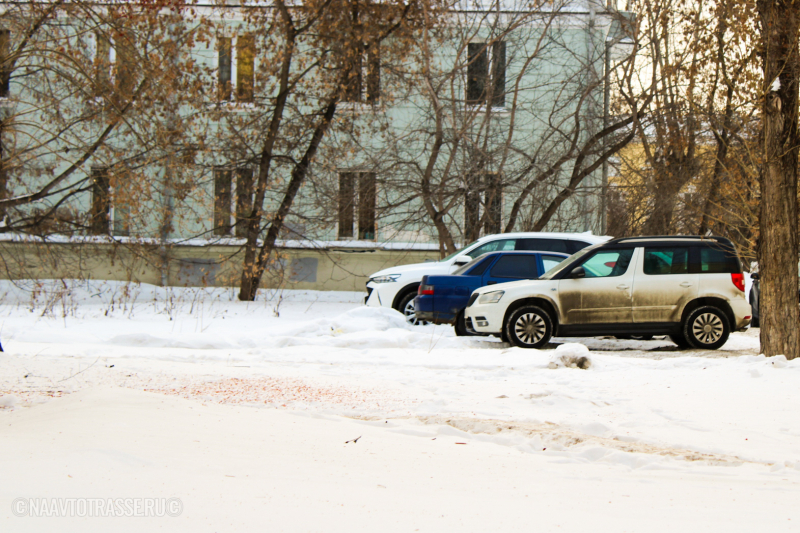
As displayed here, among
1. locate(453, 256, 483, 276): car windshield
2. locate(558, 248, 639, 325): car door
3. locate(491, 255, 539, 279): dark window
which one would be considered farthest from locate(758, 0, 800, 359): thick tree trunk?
locate(453, 256, 483, 276): car windshield

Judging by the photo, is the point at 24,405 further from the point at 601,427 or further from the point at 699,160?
the point at 699,160

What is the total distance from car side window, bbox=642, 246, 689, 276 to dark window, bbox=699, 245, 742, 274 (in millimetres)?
261

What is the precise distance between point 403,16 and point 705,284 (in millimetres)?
10677

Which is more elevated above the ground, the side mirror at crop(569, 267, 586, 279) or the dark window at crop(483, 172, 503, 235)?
the dark window at crop(483, 172, 503, 235)

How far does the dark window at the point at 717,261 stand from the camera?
1207 centimetres

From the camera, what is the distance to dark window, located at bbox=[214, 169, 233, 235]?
20.8 meters

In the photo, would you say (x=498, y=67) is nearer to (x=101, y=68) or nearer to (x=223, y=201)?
(x=223, y=201)

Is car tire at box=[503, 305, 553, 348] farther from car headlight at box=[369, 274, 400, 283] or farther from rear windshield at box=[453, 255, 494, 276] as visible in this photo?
car headlight at box=[369, 274, 400, 283]

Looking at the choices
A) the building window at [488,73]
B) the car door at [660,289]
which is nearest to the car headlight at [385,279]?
the car door at [660,289]

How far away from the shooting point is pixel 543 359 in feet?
31.3

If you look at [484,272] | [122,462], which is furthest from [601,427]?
[484,272]

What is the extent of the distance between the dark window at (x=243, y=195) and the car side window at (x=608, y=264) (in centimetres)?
1081

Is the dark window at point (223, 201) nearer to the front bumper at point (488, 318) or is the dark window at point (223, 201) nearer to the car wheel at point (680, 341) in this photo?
the front bumper at point (488, 318)

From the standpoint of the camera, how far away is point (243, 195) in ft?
70.9
